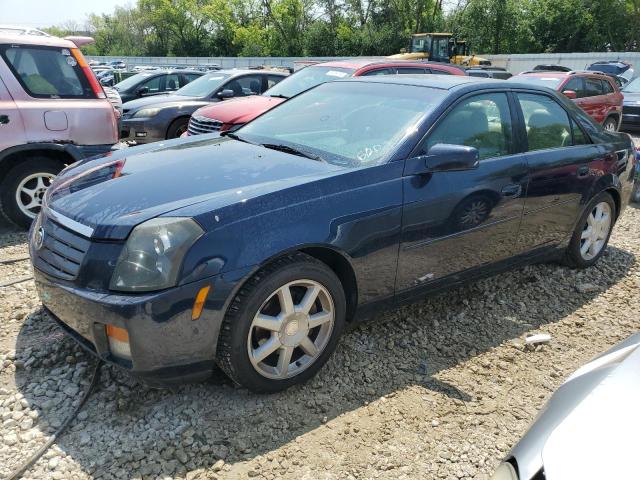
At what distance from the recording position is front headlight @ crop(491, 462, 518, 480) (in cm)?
169

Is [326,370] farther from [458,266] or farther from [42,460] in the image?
[42,460]

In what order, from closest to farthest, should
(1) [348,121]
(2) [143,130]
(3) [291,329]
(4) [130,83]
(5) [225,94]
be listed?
(3) [291,329] < (1) [348,121] < (2) [143,130] < (5) [225,94] < (4) [130,83]

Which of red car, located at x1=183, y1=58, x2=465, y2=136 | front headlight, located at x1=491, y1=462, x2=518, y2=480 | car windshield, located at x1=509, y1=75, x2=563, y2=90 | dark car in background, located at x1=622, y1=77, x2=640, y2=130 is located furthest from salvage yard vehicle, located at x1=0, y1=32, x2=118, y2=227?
dark car in background, located at x1=622, y1=77, x2=640, y2=130

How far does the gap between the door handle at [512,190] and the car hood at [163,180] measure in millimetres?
1293

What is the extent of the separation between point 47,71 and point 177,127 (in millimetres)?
3941

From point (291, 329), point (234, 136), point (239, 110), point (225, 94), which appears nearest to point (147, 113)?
point (225, 94)

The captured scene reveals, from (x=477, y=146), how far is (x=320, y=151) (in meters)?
1.07

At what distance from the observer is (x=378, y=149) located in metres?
3.18

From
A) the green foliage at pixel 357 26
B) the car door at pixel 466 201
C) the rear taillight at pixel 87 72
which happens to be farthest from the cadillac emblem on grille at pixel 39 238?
the green foliage at pixel 357 26

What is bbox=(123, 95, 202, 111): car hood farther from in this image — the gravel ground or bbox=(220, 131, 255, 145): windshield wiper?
the gravel ground

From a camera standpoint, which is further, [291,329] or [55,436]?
[291,329]

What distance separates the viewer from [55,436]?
249cm

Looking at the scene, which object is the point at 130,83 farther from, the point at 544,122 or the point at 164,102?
the point at 544,122

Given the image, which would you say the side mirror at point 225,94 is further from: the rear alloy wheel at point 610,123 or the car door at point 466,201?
the rear alloy wheel at point 610,123
